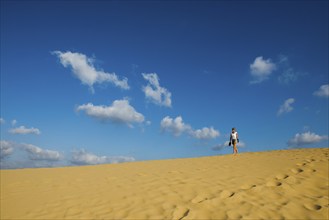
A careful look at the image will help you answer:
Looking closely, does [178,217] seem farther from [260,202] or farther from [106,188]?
[106,188]

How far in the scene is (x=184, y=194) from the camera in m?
7.16

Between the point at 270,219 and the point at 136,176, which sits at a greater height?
the point at 136,176

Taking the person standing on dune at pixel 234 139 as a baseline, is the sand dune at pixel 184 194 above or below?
below

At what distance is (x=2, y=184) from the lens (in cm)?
1032

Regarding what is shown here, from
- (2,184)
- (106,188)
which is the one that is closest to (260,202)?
(106,188)

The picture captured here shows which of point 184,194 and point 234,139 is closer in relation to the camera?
point 184,194

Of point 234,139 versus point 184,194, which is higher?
point 234,139

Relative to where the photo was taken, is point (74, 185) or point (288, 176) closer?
point (288, 176)

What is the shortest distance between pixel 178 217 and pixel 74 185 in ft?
16.7

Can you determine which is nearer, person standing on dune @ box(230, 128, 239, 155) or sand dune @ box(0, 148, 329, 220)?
sand dune @ box(0, 148, 329, 220)

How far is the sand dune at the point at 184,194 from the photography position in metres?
5.98

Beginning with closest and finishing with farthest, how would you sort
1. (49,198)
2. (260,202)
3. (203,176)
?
(260,202) → (49,198) → (203,176)

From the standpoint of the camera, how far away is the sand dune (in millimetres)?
5977

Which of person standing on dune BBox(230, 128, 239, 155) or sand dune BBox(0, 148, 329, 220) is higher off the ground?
person standing on dune BBox(230, 128, 239, 155)
